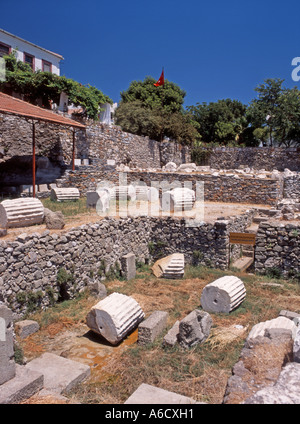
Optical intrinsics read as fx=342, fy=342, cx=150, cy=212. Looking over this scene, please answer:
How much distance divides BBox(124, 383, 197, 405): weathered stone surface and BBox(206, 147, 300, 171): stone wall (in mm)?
27309

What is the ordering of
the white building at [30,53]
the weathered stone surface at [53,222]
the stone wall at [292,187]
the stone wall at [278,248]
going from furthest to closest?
the white building at [30,53]
the stone wall at [292,187]
the stone wall at [278,248]
the weathered stone surface at [53,222]

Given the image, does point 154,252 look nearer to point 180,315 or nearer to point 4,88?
point 180,315

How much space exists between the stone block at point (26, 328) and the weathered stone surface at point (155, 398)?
3432mm

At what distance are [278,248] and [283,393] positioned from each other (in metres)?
8.30

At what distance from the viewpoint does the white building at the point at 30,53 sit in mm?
24869

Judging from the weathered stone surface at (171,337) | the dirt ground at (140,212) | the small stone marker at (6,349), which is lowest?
the weathered stone surface at (171,337)

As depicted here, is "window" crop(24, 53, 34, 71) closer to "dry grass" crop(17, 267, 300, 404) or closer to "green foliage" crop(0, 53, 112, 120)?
"green foliage" crop(0, 53, 112, 120)

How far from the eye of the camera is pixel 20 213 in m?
8.93

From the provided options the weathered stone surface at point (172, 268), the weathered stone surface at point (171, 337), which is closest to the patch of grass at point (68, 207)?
the weathered stone surface at point (172, 268)

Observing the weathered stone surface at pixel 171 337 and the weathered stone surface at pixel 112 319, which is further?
the weathered stone surface at pixel 112 319

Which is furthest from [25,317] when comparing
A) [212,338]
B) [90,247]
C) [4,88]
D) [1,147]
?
[4,88]

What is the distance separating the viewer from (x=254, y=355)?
4.74 metres

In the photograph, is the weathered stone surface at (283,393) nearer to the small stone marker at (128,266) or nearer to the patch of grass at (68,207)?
the small stone marker at (128,266)

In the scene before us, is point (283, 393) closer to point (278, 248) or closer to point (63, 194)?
point (278, 248)
